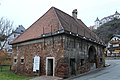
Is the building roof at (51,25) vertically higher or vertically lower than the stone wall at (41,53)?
higher

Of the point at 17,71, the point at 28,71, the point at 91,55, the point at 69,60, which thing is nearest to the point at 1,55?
the point at 17,71

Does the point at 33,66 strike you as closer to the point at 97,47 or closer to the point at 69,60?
the point at 69,60

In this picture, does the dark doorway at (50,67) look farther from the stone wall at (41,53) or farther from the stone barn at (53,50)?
the stone wall at (41,53)

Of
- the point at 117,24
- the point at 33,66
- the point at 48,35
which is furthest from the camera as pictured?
the point at 117,24

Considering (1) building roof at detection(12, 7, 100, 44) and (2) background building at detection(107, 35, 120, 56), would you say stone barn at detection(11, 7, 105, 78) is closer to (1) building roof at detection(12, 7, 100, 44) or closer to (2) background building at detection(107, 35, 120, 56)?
(1) building roof at detection(12, 7, 100, 44)

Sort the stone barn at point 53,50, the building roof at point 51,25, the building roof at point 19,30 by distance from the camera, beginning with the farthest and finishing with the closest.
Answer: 1. the building roof at point 19,30
2. the building roof at point 51,25
3. the stone barn at point 53,50

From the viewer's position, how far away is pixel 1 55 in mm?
33656

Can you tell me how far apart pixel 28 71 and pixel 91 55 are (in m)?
9.73

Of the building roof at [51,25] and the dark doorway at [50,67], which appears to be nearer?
the dark doorway at [50,67]

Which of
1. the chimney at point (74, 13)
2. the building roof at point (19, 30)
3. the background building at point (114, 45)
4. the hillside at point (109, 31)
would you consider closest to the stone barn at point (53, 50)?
the chimney at point (74, 13)

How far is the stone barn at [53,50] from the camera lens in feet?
60.9

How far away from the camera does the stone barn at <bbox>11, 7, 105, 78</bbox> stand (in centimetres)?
1856

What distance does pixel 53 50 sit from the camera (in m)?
19.2

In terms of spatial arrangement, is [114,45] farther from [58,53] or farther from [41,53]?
[58,53]
